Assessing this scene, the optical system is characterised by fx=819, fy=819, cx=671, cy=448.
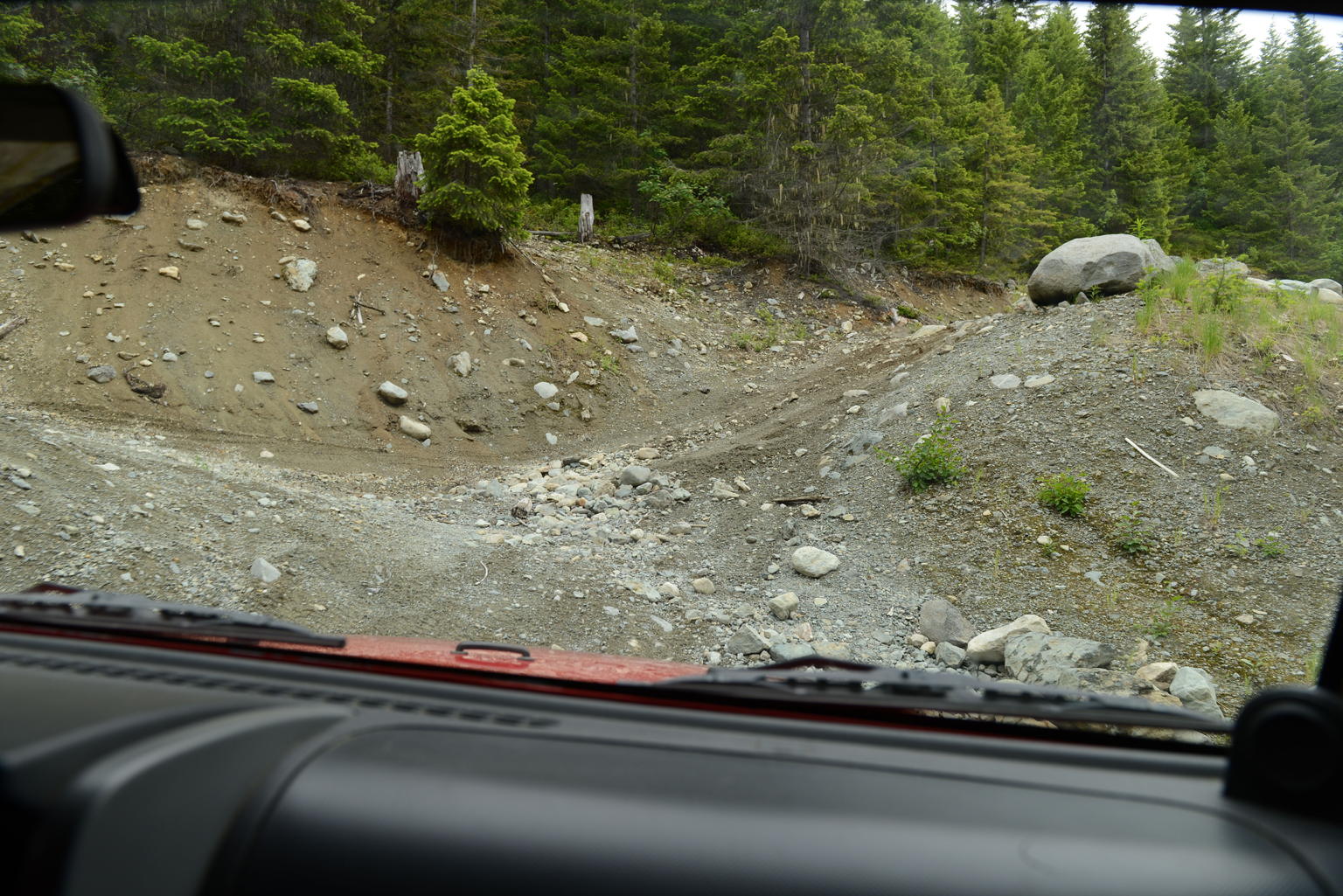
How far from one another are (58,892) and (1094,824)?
4.07 ft

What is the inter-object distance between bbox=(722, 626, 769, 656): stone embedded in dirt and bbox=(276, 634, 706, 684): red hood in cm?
242

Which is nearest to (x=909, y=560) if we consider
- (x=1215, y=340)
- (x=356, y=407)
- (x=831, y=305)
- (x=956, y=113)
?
(x=1215, y=340)

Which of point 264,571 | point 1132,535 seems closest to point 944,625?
point 1132,535

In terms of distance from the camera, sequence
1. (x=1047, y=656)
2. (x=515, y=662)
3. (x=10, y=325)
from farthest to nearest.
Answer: (x=10, y=325)
(x=1047, y=656)
(x=515, y=662)

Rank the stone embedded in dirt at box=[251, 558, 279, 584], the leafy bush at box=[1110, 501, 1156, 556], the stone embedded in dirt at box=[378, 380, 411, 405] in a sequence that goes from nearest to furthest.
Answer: the stone embedded in dirt at box=[251, 558, 279, 584] < the leafy bush at box=[1110, 501, 1156, 556] < the stone embedded in dirt at box=[378, 380, 411, 405]

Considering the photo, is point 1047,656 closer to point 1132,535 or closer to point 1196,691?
point 1196,691

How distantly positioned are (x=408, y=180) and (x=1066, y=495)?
11.1 meters

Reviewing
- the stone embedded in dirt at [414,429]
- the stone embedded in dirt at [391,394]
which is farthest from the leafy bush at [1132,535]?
the stone embedded in dirt at [391,394]

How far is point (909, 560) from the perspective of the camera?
625 cm

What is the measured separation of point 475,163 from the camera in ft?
40.2

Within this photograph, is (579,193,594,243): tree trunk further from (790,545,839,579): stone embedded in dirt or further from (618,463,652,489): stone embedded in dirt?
(790,545,839,579): stone embedded in dirt

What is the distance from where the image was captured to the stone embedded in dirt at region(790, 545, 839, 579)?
6.07 metres

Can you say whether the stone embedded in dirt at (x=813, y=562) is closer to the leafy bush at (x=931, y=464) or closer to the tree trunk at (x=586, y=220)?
the leafy bush at (x=931, y=464)

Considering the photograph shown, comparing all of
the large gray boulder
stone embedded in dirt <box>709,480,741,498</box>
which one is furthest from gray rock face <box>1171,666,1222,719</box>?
the large gray boulder
